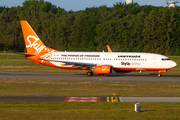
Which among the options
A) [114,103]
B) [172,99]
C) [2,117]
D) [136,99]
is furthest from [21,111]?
[172,99]

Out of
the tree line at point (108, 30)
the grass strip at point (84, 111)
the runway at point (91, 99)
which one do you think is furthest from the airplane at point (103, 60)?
the tree line at point (108, 30)

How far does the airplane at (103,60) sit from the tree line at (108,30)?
5682cm

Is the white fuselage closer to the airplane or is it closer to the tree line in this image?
the airplane

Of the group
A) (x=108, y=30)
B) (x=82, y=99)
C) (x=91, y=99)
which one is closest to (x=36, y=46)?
(x=82, y=99)

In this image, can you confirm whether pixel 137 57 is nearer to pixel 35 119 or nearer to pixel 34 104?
pixel 34 104

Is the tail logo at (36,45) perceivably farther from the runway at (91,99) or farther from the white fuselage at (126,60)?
the runway at (91,99)

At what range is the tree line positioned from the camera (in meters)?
105

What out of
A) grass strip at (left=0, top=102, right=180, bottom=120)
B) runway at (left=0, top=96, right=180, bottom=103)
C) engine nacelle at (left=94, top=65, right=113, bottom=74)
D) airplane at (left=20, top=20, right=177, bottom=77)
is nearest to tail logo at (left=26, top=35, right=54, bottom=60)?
airplane at (left=20, top=20, right=177, bottom=77)

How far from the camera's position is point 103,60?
1747 inches

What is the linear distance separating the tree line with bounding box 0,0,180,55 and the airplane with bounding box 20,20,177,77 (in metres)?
56.8

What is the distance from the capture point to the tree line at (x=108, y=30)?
10544 cm

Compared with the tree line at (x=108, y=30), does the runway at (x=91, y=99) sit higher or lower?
lower

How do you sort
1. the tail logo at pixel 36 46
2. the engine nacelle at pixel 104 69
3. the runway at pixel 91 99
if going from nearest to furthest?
1. the runway at pixel 91 99
2. the engine nacelle at pixel 104 69
3. the tail logo at pixel 36 46

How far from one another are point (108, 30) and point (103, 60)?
7131cm
